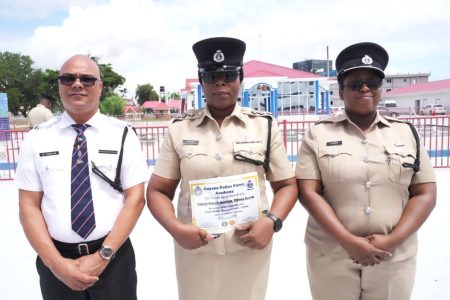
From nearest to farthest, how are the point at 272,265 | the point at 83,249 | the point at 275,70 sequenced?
the point at 83,249
the point at 272,265
the point at 275,70

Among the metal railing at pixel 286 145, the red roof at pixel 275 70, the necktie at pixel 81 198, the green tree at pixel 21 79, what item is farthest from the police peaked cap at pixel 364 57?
the green tree at pixel 21 79

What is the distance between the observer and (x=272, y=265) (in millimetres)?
3547

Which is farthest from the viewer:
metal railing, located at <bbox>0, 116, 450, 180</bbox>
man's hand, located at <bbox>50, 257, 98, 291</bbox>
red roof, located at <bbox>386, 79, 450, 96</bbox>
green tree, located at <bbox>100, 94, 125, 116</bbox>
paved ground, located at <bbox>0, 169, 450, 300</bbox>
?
red roof, located at <bbox>386, 79, 450, 96</bbox>

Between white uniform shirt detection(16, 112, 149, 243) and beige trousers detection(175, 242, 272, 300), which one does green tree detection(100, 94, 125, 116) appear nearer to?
white uniform shirt detection(16, 112, 149, 243)

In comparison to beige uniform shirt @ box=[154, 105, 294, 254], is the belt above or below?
below

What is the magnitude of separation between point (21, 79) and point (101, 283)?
6678 centimetres

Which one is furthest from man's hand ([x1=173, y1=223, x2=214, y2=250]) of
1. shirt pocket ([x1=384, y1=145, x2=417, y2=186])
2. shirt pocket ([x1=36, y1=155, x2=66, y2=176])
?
shirt pocket ([x1=384, y1=145, x2=417, y2=186])

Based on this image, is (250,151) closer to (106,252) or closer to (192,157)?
(192,157)

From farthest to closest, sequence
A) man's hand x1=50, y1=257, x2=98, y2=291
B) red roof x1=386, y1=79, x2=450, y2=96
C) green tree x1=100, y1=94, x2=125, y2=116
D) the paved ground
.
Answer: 1. red roof x1=386, y1=79, x2=450, y2=96
2. green tree x1=100, y1=94, x2=125, y2=116
3. the paved ground
4. man's hand x1=50, y1=257, x2=98, y2=291

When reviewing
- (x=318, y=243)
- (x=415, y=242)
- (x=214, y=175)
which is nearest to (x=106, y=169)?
(x=214, y=175)

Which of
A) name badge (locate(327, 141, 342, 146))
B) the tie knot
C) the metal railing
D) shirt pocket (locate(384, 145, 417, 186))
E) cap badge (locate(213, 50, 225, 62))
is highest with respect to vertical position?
cap badge (locate(213, 50, 225, 62))

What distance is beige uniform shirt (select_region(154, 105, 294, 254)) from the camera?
1834 millimetres

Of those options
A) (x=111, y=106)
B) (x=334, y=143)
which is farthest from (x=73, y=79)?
(x=111, y=106)

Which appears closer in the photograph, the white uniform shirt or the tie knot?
the white uniform shirt
